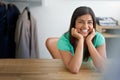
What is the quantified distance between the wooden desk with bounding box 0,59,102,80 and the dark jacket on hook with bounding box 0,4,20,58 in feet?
3.45

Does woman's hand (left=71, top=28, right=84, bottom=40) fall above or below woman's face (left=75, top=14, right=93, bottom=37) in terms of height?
below

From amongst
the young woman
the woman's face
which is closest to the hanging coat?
the young woman

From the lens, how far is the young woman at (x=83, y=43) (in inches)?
55.0

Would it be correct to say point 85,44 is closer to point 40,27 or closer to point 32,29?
point 32,29

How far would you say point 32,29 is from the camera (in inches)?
97.6

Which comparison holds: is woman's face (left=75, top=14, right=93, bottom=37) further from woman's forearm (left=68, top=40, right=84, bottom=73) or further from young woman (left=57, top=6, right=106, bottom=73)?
woman's forearm (left=68, top=40, right=84, bottom=73)

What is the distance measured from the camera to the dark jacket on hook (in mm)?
2434

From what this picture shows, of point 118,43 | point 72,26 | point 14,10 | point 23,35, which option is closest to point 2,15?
point 14,10

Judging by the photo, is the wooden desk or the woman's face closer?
the wooden desk

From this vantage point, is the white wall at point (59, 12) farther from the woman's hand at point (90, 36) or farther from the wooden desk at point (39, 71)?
the wooden desk at point (39, 71)

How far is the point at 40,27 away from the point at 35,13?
207 millimetres

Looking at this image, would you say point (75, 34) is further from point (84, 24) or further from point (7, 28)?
point (7, 28)

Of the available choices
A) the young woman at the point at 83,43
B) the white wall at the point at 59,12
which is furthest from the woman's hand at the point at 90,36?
the white wall at the point at 59,12

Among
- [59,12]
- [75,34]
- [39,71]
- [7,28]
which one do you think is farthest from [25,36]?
[39,71]
